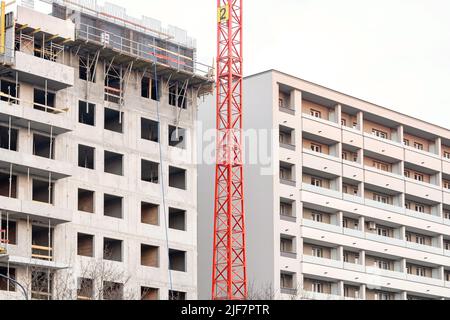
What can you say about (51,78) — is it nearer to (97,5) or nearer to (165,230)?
(97,5)

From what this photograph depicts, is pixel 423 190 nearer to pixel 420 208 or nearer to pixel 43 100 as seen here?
pixel 420 208

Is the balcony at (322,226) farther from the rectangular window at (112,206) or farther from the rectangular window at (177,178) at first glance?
the rectangular window at (112,206)

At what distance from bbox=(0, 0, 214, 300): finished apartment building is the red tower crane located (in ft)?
13.2

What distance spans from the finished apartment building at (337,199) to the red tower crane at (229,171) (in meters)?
1.59

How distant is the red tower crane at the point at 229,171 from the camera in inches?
3231

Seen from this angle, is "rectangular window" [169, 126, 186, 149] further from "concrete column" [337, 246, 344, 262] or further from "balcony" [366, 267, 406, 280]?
"balcony" [366, 267, 406, 280]

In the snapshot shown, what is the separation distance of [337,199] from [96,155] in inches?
1043

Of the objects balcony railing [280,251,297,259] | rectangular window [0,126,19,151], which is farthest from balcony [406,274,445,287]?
rectangular window [0,126,19,151]

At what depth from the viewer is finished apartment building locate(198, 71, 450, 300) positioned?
84188 mm

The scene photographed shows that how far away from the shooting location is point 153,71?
3051 inches

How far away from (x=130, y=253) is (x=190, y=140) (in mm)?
10984
